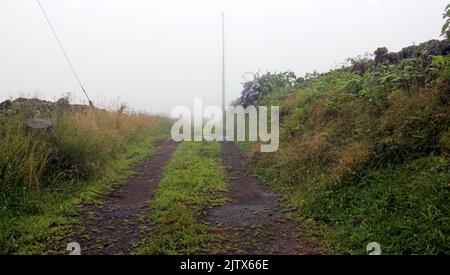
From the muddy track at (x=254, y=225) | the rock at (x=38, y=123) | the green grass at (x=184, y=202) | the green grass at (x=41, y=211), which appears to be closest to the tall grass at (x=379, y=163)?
the muddy track at (x=254, y=225)

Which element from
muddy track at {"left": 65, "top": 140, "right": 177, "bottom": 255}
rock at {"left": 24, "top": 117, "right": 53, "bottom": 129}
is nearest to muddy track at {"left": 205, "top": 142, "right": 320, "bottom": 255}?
muddy track at {"left": 65, "top": 140, "right": 177, "bottom": 255}

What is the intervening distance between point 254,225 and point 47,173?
375 cm

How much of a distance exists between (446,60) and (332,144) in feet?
8.09

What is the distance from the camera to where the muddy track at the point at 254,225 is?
4566 millimetres

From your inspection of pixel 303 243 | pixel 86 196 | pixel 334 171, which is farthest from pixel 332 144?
pixel 86 196

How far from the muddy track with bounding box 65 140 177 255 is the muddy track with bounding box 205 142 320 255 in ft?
3.52

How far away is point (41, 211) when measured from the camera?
556 centimetres

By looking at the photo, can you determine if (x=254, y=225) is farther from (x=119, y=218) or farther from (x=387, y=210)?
(x=119, y=218)

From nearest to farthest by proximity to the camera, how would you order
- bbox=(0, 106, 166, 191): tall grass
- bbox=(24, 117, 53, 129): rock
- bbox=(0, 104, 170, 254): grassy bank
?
1. bbox=(0, 104, 170, 254): grassy bank
2. bbox=(0, 106, 166, 191): tall grass
3. bbox=(24, 117, 53, 129): rock

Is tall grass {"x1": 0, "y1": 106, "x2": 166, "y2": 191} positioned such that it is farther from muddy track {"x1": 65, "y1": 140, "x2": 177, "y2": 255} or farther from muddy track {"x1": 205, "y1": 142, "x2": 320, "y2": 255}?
muddy track {"x1": 205, "y1": 142, "x2": 320, "y2": 255}

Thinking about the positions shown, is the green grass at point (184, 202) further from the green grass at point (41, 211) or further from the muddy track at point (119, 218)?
the green grass at point (41, 211)

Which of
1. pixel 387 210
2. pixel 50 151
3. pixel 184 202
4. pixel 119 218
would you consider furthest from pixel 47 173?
pixel 387 210

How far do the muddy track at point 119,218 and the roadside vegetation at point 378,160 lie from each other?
2.39m

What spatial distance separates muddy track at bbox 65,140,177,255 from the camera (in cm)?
464
